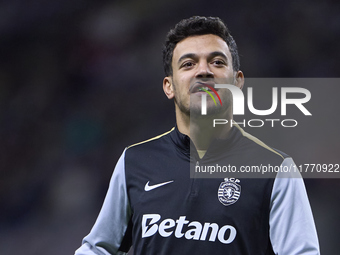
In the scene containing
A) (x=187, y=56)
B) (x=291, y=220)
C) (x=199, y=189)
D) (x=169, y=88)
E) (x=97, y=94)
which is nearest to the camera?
(x=291, y=220)

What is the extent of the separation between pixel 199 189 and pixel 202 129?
24 cm

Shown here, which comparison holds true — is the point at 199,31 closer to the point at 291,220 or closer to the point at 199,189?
the point at 199,189

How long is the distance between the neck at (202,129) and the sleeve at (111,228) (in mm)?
326

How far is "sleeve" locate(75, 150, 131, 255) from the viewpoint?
1810 mm

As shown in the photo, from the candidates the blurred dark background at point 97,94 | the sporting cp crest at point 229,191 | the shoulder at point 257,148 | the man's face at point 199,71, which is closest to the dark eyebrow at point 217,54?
the man's face at point 199,71

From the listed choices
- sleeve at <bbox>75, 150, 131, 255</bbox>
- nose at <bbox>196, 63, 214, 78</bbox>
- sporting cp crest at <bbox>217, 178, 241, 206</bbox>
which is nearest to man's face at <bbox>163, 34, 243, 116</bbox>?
nose at <bbox>196, 63, 214, 78</bbox>

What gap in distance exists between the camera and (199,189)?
1.70 metres

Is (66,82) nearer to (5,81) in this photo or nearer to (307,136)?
(5,81)

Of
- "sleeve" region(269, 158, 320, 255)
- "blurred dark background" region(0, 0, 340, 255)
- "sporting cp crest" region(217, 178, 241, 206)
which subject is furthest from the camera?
"blurred dark background" region(0, 0, 340, 255)

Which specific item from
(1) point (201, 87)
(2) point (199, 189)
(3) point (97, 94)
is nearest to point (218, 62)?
(1) point (201, 87)

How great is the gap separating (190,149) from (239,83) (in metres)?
0.35

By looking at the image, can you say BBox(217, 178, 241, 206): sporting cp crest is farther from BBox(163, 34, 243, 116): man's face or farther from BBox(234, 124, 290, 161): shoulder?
BBox(163, 34, 243, 116): man's face

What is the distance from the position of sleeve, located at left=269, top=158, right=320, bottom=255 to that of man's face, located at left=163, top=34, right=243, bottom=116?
36cm

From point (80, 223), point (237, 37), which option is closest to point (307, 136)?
point (237, 37)
